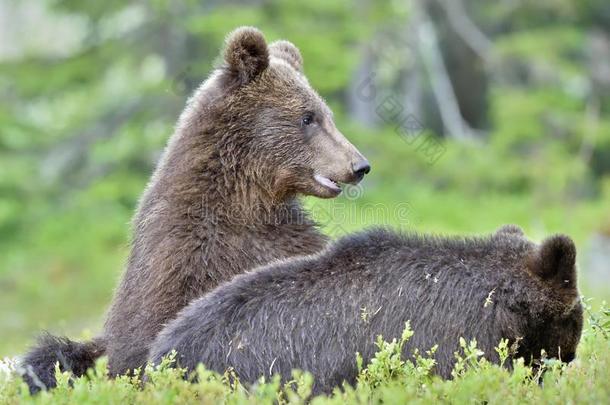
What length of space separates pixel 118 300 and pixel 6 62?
1474 cm

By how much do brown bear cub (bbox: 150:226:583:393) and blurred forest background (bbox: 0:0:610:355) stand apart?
1112cm

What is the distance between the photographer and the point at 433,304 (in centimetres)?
539

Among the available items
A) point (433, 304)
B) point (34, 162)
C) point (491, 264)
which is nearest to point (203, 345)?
point (433, 304)

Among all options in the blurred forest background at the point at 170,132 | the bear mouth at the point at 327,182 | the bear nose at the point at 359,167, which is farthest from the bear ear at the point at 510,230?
the blurred forest background at the point at 170,132

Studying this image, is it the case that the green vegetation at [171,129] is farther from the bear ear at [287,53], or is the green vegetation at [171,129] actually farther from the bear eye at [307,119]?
the bear eye at [307,119]

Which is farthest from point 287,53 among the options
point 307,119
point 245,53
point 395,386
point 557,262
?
point 395,386

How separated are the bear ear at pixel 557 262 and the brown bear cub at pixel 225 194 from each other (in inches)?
76.3

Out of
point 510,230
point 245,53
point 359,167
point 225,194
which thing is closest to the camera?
point 510,230

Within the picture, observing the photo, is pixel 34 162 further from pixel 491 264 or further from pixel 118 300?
pixel 491 264

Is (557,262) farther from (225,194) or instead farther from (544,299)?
(225,194)

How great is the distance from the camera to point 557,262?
17.4 ft

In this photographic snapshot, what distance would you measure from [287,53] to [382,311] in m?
3.26

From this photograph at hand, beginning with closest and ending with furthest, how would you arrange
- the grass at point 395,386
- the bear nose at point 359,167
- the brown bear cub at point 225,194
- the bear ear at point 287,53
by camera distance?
1. the grass at point 395,386
2. the brown bear cub at point 225,194
3. the bear nose at point 359,167
4. the bear ear at point 287,53

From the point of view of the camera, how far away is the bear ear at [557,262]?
17.4 feet
